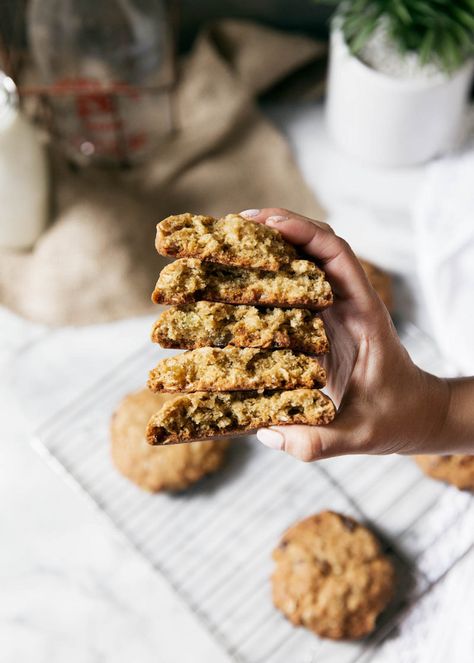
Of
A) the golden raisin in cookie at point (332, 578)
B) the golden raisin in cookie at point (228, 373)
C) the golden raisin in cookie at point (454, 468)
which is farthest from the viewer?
the golden raisin in cookie at point (454, 468)

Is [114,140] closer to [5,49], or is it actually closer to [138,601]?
[5,49]

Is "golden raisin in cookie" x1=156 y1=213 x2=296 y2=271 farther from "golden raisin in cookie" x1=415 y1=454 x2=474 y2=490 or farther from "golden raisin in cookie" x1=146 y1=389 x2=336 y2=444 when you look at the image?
"golden raisin in cookie" x1=415 y1=454 x2=474 y2=490

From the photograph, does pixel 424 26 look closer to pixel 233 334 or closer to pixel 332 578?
pixel 233 334

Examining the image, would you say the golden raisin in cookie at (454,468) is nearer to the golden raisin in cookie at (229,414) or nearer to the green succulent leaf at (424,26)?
the golden raisin in cookie at (229,414)

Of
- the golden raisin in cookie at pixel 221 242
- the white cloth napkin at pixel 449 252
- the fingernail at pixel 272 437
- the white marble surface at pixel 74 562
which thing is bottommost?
the white marble surface at pixel 74 562

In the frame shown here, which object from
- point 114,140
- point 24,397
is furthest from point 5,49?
point 24,397

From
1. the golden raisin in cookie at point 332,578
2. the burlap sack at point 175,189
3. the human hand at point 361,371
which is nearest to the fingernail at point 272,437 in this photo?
the human hand at point 361,371

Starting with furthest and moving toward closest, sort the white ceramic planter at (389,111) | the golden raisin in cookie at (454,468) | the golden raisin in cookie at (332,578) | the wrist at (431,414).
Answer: the white ceramic planter at (389,111)
the golden raisin in cookie at (454,468)
the golden raisin in cookie at (332,578)
the wrist at (431,414)

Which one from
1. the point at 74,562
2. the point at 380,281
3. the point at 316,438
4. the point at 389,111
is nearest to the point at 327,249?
the point at 316,438
